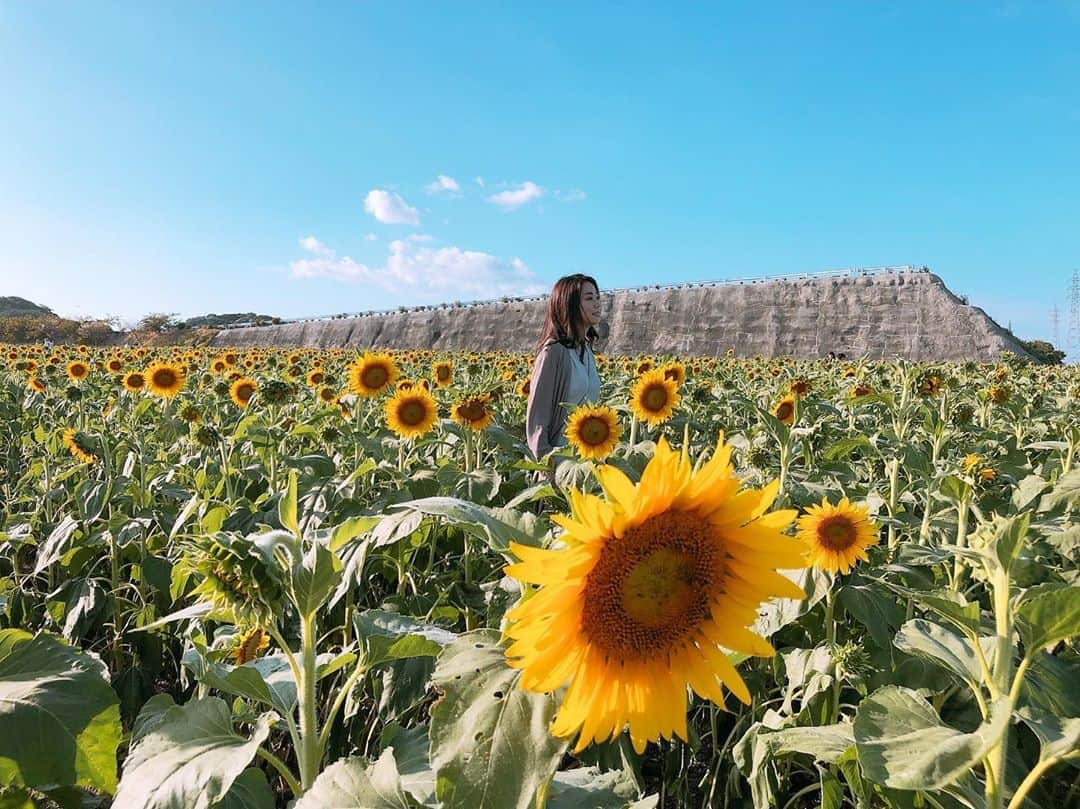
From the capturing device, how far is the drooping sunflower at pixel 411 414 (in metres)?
4.52

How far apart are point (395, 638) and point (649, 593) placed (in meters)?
0.57

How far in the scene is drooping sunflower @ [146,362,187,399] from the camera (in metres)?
6.28

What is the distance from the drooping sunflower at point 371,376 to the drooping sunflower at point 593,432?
1959 mm

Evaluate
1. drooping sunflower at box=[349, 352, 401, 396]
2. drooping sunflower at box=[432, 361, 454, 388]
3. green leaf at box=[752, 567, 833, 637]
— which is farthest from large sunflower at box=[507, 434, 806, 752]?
drooping sunflower at box=[432, 361, 454, 388]

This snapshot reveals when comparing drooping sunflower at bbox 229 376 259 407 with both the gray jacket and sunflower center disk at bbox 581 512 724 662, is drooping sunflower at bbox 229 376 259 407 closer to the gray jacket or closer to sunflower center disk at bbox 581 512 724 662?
the gray jacket

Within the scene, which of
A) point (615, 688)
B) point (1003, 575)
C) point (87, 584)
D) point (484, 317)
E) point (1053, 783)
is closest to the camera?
point (615, 688)

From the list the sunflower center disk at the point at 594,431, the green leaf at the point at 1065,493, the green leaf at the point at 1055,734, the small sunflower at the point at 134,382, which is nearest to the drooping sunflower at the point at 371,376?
the sunflower center disk at the point at 594,431

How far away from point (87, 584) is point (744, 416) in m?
5.44

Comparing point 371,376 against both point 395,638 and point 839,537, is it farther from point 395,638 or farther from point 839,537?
point 395,638

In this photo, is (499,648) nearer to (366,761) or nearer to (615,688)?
(615,688)

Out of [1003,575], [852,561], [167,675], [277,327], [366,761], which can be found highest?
[277,327]

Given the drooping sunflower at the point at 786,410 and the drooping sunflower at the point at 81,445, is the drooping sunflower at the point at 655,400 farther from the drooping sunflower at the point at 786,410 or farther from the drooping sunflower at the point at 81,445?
the drooping sunflower at the point at 81,445

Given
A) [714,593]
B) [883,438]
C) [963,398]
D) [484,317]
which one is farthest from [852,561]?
[484,317]

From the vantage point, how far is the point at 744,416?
676 centimetres
